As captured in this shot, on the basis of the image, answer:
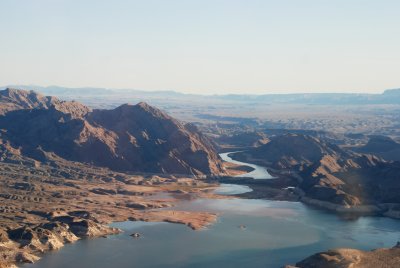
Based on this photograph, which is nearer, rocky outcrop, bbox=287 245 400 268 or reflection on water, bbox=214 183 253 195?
rocky outcrop, bbox=287 245 400 268

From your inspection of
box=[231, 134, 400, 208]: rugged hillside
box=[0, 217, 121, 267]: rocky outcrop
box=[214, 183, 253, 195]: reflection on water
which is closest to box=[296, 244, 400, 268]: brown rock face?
box=[0, 217, 121, 267]: rocky outcrop

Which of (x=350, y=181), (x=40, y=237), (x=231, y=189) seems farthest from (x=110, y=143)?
(x=40, y=237)

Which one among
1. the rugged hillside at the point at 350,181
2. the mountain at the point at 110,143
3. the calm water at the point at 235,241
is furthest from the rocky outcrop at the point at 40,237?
the mountain at the point at 110,143

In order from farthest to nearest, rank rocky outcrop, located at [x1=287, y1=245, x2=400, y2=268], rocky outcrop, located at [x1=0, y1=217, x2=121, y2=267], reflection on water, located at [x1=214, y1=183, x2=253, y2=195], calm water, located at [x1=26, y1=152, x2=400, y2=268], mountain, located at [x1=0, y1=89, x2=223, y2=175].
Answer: mountain, located at [x1=0, y1=89, x2=223, y2=175] < reflection on water, located at [x1=214, y1=183, x2=253, y2=195] < calm water, located at [x1=26, y1=152, x2=400, y2=268] < rocky outcrop, located at [x1=0, y1=217, x2=121, y2=267] < rocky outcrop, located at [x1=287, y1=245, x2=400, y2=268]

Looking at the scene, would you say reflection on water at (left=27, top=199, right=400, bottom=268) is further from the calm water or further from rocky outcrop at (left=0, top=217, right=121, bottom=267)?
rocky outcrop at (left=0, top=217, right=121, bottom=267)

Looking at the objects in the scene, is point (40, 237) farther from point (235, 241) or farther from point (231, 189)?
point (231, 189)

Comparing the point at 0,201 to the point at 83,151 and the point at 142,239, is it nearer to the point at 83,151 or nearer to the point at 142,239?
the point at 142,239
